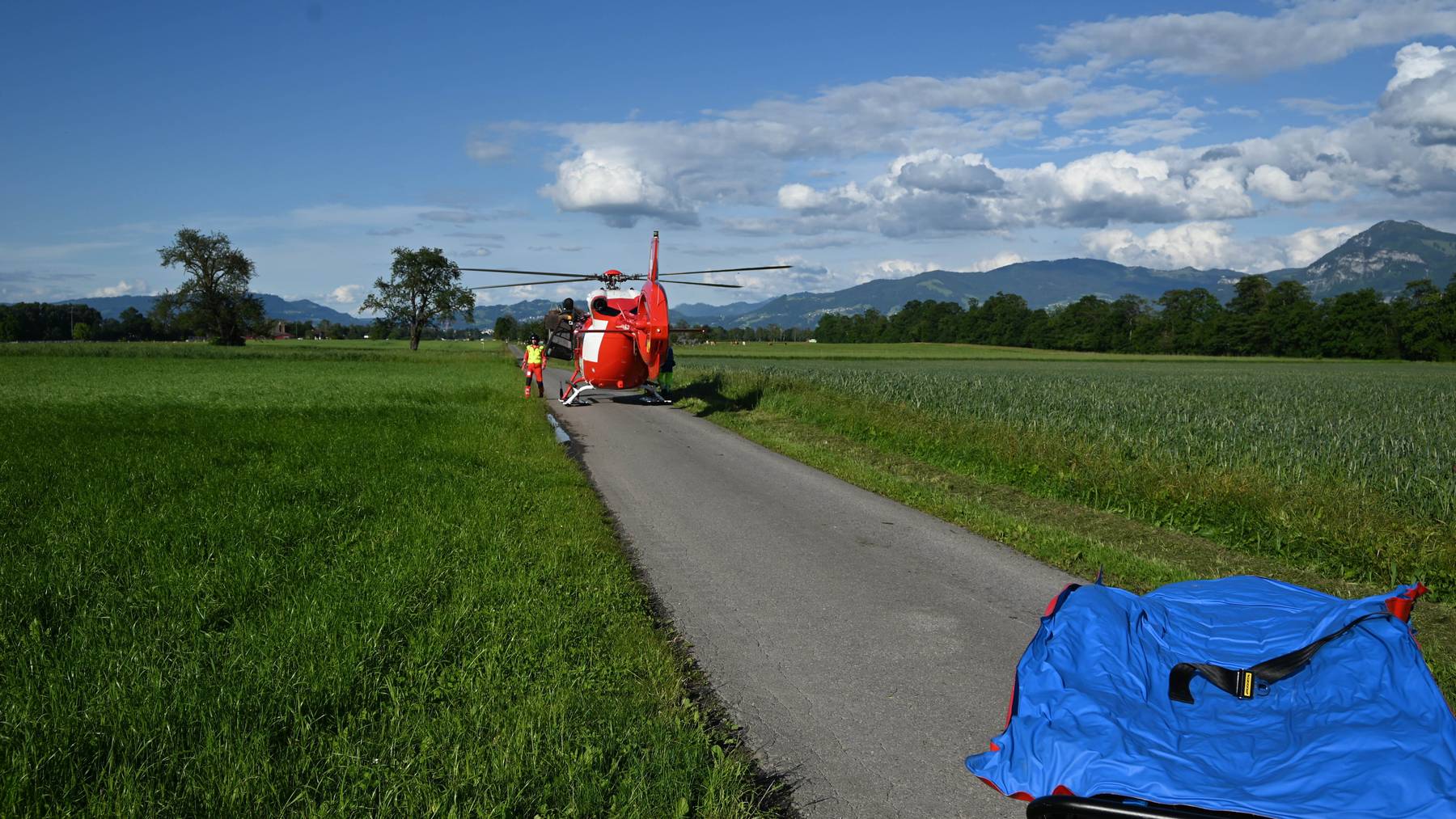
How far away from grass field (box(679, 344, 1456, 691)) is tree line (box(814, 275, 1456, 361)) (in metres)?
82.8

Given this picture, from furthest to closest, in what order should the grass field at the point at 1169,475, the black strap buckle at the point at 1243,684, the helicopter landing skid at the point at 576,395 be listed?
the helicopter landing skid at the point at 576,395, the grass field at the point at 1169,475, the black strap buckle at the point at 1243,684

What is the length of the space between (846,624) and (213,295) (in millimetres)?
104337

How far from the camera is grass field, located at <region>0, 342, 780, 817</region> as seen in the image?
338 cm

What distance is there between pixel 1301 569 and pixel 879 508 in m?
4.32

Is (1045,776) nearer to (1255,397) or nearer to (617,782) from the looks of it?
(617,782)

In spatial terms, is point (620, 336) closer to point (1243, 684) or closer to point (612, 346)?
point (612, 346)

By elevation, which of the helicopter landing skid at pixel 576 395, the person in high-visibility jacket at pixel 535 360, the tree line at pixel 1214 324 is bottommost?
the helicopter landing skid at pixel 576 395

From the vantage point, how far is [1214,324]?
350 ft

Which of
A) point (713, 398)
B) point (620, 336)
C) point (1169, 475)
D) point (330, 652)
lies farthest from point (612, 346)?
point (330, 652)

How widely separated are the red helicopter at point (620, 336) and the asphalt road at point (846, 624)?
1016 centimetres

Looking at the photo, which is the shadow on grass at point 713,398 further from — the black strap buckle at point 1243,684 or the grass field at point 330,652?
the black strap buckle at point 1243,684

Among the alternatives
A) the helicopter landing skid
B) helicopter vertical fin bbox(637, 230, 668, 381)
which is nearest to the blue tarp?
helicopter vertical fin bbox(637, 230, 668, 381)

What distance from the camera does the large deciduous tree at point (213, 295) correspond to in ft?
296

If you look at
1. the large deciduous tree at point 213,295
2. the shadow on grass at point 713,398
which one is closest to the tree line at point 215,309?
the large deciduous tree at point 213,295
